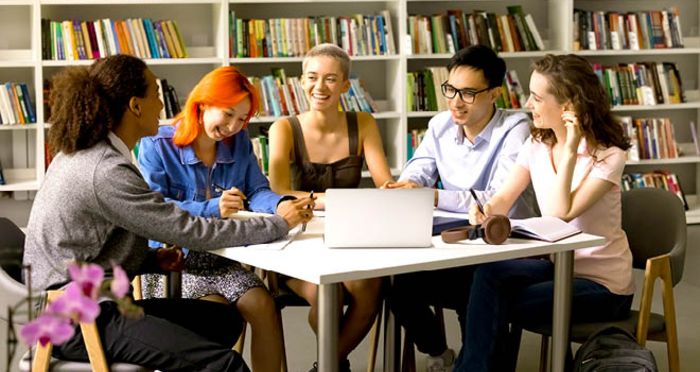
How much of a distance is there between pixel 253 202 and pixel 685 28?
4807mm

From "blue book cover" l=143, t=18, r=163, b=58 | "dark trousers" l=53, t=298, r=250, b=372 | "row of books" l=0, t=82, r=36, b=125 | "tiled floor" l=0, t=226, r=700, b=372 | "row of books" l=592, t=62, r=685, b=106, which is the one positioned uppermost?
"blue book cover" l=143, t=18, r=163, b=58

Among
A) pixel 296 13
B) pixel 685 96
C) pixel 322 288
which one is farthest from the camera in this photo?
pixel 685 96

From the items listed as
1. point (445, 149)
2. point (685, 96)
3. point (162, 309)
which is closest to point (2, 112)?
point (445, 149)

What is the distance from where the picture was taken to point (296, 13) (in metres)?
6.13

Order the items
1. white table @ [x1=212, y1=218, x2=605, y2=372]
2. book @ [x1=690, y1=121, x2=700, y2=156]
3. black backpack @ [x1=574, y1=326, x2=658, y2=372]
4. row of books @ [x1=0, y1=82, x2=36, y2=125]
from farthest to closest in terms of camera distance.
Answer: book @ [x1=690, y1=121, x2=700, y2=156] < row of books @ [x1=0, y1=82, x2=36, y2=125] < black backpack @ [x1=574, y1=326, x2=658, y2=372] < white table @ [x1=212, y1=218, x2=605, y2=372]

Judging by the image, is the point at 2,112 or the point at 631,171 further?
the point at 631,171

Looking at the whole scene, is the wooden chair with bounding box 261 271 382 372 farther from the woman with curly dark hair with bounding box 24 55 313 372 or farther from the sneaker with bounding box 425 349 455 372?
the woman with curly dark hair with bounding box 24 55 313 372

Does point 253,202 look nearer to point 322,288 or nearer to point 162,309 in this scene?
point 162,309

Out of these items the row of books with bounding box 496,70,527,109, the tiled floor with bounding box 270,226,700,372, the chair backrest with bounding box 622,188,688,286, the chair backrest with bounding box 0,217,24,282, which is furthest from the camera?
the row of books with bounding box 496,70,527,109

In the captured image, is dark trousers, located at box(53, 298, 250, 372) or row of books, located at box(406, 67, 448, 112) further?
row of books, located at box(406, 67, 448, 112)

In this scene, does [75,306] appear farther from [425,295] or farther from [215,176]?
[425,295]

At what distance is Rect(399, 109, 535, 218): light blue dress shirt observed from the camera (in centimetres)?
315

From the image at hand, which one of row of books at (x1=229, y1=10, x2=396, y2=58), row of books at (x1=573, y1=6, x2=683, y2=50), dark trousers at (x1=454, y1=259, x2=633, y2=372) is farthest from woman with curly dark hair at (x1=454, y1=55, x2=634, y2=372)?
row of books at (x1=573, y1=6, x2=683, y2=50)

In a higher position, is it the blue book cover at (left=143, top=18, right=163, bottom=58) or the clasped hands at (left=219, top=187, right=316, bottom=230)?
the blue book cover at (left=143, top=18, right=163, bottom=58)
